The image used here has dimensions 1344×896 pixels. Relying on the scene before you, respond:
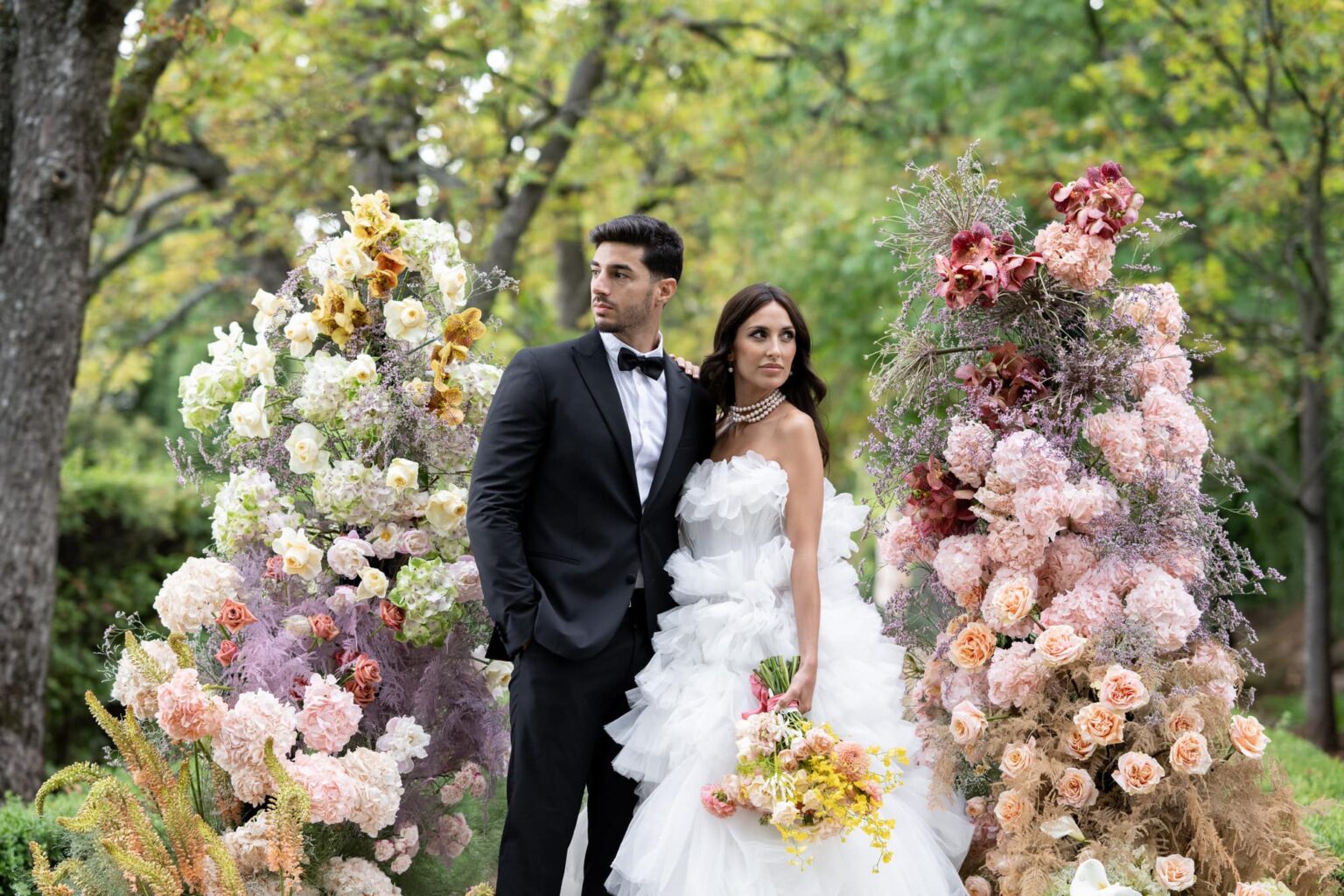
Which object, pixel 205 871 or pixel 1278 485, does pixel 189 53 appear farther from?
pixel 1278 485

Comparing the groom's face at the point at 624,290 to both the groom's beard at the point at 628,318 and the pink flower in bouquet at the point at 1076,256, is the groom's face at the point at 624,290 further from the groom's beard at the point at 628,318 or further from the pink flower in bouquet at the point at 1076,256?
the pink flower in bouquet at the point at 1076,256

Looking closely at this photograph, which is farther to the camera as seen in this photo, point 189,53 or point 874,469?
point 189,53

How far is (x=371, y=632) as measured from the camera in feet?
13.4

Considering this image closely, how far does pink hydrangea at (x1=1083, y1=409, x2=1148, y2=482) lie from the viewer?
12.2 ft

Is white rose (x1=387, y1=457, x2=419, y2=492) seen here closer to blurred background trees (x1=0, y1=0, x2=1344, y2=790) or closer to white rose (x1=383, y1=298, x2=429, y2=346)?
white rose (x1=383, y1=298, x2=429, y2=346)

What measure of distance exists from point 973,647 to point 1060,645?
32 cm

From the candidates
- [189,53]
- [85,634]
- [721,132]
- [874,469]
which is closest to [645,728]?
[874,469]

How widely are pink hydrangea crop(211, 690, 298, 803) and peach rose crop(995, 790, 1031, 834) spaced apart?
2.19 m

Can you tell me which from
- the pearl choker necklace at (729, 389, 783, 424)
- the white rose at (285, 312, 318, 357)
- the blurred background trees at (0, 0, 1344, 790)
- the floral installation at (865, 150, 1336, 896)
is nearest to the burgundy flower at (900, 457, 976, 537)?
the floral installation at (865, 150, 1336, 896)

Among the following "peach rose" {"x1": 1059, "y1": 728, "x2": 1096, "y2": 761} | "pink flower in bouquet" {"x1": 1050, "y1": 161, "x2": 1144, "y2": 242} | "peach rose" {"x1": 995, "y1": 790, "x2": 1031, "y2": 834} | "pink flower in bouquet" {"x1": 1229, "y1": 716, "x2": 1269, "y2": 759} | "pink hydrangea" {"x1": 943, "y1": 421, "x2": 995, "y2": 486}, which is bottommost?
"peach rose" {"x1": 995, "y1": 790, "x2": 1031, "y2": 834}

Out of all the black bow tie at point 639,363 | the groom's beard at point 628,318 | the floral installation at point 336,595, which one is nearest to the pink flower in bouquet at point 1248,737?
the black bow tie at point 639,363

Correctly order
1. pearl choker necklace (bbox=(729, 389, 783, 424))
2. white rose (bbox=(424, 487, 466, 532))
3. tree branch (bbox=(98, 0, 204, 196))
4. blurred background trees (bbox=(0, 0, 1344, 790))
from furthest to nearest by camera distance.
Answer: blurred background trees (bbox=(0, 0, 1344, 790)), tree branch (bbox=(98, 0, 204, 196)), white rose (bbox=(424, 487, 466, 532)), pearl choker necklace (bbox=(729, 389, 783, 424))

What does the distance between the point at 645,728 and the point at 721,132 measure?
382 inches

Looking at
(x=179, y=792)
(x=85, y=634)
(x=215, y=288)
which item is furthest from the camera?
(x=215, y=288)
